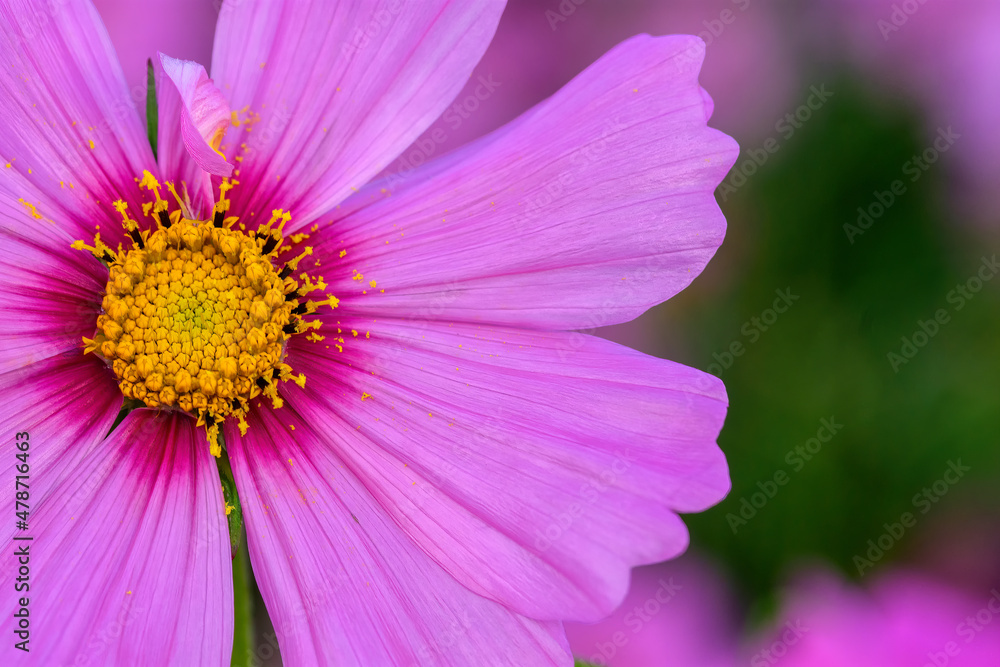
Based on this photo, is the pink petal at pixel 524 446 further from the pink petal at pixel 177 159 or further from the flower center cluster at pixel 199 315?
the pink petal at pixel 177 159

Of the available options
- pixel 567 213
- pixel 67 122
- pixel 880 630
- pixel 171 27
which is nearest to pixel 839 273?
pixel 880 630

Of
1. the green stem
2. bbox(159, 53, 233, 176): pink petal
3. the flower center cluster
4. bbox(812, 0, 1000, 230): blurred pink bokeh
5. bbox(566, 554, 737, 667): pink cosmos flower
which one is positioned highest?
bbox(812, 0, 1000, 230): blurred pink bokeh

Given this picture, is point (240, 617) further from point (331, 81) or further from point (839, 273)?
point (839, 273)

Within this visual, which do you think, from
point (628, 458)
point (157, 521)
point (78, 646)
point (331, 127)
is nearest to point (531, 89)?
point (331, 127)

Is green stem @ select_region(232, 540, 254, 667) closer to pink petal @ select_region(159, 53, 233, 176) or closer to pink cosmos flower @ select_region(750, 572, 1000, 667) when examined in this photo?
pink petal @ select_region(159, 53, 233, 176)

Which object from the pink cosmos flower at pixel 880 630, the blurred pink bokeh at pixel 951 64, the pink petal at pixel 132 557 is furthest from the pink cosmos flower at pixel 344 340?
the blurred pink bokeh at pixel 951 64

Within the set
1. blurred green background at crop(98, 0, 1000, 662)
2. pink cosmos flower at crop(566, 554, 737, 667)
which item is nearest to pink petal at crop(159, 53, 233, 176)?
blurred green background at crop(98, 0, 1000, 662)

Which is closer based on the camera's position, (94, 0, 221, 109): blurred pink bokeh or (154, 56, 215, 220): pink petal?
(154, 56, 215, 220): pink petal
